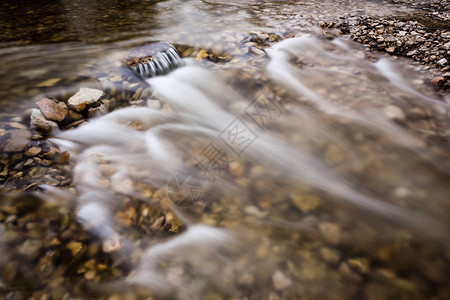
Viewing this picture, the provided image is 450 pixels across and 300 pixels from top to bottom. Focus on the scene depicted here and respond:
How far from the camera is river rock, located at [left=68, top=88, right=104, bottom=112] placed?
2.93 m

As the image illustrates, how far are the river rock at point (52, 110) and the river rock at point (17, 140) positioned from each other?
0.29m

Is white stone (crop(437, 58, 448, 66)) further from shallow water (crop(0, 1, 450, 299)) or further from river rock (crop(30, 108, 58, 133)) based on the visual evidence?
river rock (crop(30, 108, 58, 133))

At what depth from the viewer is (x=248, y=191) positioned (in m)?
2.19

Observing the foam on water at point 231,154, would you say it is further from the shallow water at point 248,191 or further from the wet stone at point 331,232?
the wet stone at point 331,232

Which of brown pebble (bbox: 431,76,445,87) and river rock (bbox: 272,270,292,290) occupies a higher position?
brown pebble (bbox: 431,76,445,87)

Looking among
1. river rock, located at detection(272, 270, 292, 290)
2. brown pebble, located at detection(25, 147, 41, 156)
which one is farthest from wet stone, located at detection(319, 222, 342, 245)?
brown pebble, located at detection(25, 147, 41, 156)

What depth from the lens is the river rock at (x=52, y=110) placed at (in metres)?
2.75

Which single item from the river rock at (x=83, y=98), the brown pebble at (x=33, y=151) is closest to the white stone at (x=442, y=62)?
the river rock at (x=83, y=98)

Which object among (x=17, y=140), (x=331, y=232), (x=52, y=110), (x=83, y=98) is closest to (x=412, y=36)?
(x=331, y=232)

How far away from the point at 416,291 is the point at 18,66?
517 cm

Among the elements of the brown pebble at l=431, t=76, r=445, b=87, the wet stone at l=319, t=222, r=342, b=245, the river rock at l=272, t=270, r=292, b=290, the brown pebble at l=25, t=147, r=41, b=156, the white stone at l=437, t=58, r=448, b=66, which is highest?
the white stone at l=437, t=58, r=448, b=66

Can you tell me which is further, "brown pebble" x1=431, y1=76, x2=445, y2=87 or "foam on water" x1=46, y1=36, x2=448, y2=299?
"brown pebble" x1=431, y1=76, x2=445, y2=87

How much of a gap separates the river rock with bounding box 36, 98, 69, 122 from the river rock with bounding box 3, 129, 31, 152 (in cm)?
29

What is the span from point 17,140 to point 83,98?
831 millimetres
